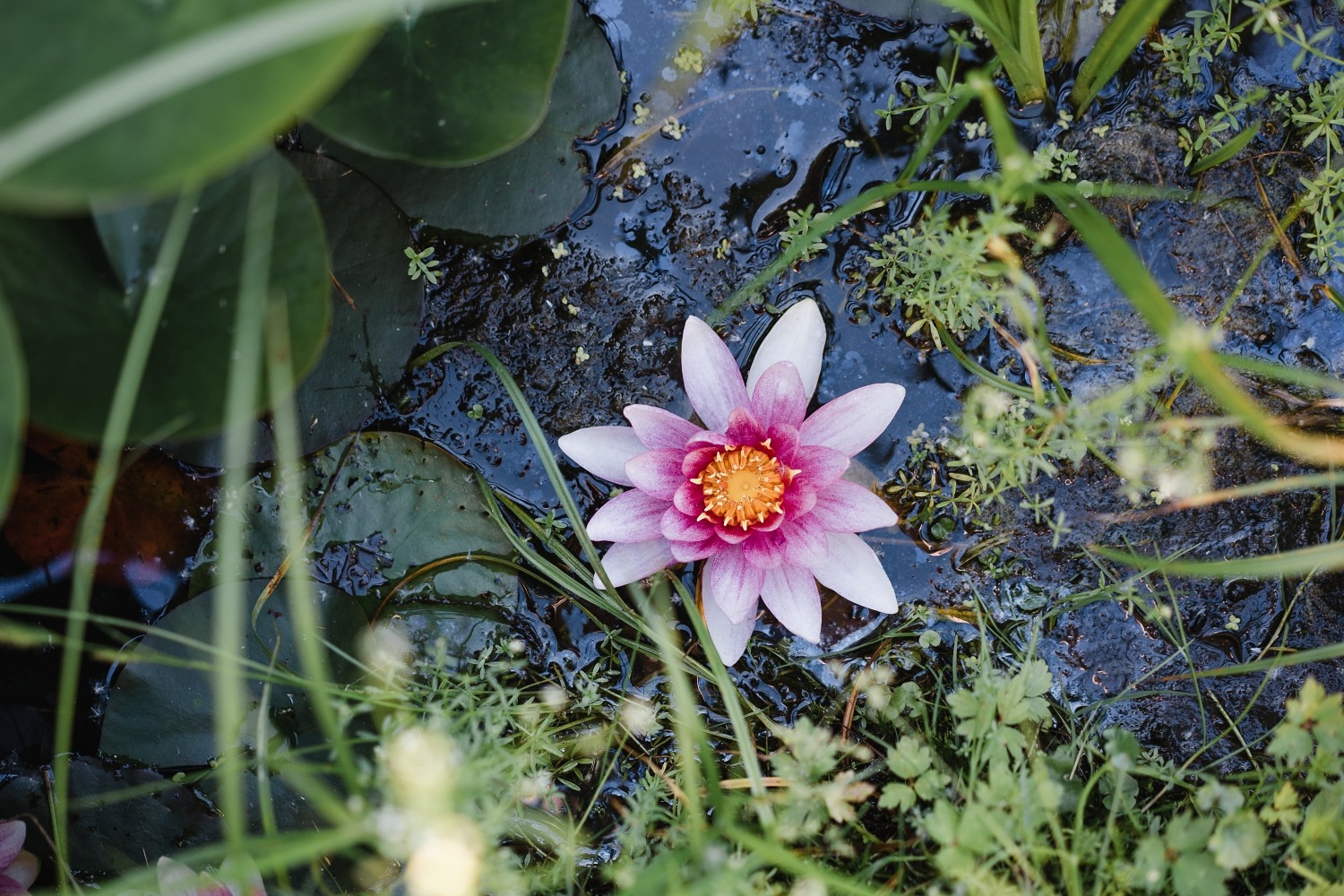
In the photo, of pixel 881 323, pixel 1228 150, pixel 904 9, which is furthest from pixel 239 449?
pixel 1228 150

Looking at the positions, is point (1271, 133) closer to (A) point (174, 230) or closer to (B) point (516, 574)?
(B) point (516, 574)

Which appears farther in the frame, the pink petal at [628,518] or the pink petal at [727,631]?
the pink petal at [727,631]

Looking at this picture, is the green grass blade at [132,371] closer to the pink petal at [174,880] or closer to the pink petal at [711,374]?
the pink petal at [174,880]

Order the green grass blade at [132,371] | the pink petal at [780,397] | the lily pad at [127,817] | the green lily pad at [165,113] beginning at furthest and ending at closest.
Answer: the lily pad at [127,817] < the pink petal at [780,397] < the green grass blade at [132,371] < the green lily pad at [165,113]

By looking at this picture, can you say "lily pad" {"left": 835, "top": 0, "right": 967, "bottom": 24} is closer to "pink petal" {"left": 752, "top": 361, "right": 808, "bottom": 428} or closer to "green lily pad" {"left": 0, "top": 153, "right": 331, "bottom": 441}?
"pink petal" {"left": 752, "top": 361, "right": 808, "bottom": 428}

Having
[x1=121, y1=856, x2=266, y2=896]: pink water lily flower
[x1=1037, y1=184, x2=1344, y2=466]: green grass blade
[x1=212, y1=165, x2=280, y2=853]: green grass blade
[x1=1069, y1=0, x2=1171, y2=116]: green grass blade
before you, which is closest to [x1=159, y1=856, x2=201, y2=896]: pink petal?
[x1=121, y1=856, x2=266, y2=896]: pink water lily flower

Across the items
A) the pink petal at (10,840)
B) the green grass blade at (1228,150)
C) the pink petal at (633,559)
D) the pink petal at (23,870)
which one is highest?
the green grass blade at (1228,150)

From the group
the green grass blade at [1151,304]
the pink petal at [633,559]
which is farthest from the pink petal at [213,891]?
the green grass blade at [1151,304]
